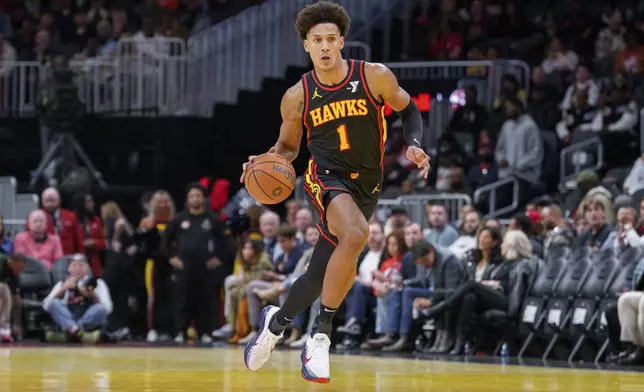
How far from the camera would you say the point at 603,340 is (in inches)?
571

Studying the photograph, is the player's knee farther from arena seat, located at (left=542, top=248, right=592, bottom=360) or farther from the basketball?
Result: arena seat, located at (left=542, top=248, right=592, bottom=360)

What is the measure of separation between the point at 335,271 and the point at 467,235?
7867 millimetres

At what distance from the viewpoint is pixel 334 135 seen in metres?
9.55

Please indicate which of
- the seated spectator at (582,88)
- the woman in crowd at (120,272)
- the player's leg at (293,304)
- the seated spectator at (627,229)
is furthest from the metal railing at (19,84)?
the player's leg at (293,304)

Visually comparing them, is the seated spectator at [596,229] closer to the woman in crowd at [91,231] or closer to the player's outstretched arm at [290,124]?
the player's outstretched arm at [290,124]

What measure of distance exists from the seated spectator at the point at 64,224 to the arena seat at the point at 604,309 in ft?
22.8

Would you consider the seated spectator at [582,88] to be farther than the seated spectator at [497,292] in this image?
Yes

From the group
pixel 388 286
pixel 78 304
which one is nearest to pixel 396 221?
pixel 388 286

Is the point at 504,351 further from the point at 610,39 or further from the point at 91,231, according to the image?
the point at 610,39

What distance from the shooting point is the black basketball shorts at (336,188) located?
945 centimetres

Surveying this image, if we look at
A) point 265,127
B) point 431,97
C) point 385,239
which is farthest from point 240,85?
point 385,239

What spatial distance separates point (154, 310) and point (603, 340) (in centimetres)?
609

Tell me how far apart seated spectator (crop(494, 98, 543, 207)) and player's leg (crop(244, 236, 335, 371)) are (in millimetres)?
10432

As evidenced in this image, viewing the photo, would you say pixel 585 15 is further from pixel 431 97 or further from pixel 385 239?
pixel 385 239
